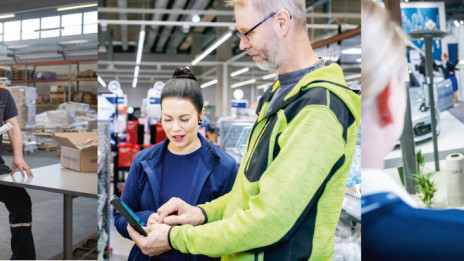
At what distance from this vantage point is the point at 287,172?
40.6 inches

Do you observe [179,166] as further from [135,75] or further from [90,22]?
[135,75]

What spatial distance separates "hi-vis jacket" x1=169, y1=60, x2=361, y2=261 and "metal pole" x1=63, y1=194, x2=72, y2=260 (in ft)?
7.87

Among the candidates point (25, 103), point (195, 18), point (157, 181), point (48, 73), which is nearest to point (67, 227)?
point (25, 103)

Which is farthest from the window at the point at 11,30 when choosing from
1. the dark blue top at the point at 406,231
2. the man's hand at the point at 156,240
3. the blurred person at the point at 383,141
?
the dark blue top at the point at 406,231

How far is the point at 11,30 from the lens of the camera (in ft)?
10.6

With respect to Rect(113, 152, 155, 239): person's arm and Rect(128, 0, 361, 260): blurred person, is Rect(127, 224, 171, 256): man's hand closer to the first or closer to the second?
Rect(128, 0, 361, 260): blurred person

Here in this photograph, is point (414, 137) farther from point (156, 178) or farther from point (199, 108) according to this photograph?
point (156, 178)

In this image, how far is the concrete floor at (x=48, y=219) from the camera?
3207 millimetres

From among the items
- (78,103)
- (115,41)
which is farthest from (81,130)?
(115,41)

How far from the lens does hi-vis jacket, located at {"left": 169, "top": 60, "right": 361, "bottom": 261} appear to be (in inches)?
40.8

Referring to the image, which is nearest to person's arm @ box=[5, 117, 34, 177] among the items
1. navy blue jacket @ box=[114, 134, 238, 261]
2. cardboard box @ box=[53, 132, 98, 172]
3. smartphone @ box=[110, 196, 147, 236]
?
cardboard box @ box=[53, 132, 98, 172]

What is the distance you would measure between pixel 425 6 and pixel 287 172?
2433mm

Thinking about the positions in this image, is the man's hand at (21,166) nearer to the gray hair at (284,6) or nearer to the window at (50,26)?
the window at (50,26)

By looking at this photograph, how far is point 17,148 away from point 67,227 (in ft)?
2.32
